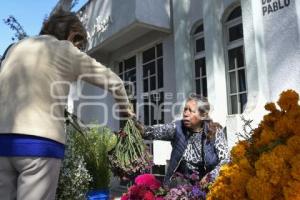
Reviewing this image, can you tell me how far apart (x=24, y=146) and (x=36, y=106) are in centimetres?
21

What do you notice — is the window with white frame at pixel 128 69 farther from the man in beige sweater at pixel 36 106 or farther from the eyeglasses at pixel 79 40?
the man in beige sweater at pixel 36 106

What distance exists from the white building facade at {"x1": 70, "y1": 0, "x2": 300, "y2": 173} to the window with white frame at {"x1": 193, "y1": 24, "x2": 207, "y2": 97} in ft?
0.06

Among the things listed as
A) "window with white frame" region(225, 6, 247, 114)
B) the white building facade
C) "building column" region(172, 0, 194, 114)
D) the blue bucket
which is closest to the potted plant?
the blue bucket

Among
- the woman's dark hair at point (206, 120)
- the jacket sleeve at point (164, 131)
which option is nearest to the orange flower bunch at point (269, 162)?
the woman's dark hair at point (206, 120)

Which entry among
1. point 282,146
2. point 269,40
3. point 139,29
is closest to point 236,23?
point 269,40

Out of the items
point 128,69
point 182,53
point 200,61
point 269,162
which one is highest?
point 128,69

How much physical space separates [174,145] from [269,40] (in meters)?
2.73

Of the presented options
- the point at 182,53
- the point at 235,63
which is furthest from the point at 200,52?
the point at 235,63

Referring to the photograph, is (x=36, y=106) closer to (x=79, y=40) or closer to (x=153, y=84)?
(x=79, y=40)

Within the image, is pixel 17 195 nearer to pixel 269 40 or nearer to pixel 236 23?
pixel 269 40

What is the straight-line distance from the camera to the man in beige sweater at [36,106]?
1.87 m

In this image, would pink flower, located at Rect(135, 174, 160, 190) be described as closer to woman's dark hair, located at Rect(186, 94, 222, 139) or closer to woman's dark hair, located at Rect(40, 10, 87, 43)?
woman's dark hair, located at Rect(186, 94, 222, 139)

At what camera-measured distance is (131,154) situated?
9.13 ft

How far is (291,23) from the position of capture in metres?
5.13
